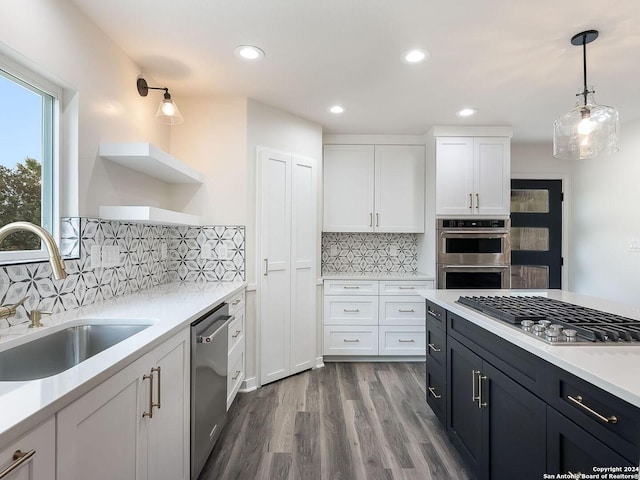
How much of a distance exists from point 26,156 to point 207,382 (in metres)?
1.39

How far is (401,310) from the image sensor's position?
138 inches

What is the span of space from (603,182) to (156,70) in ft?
15.1

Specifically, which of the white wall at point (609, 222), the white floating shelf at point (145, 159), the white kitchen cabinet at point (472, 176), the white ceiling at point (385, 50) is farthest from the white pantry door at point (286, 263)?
the white wall at point (609, 222)

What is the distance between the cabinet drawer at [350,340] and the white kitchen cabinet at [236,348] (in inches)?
41.4

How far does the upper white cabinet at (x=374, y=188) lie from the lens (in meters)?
3.74

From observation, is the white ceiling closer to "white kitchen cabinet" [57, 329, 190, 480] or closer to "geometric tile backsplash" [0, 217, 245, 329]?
"geometric tile backsplash" [0, 217, 245, 329]

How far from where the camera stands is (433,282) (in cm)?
347

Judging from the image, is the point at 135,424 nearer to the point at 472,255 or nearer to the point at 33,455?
the point at 33,455

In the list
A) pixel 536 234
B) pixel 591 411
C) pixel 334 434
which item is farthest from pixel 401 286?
pixel 591 411

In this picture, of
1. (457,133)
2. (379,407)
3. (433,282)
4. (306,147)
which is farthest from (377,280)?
(457,133)

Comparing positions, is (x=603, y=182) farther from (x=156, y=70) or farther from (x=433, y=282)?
(x=156, y=70)

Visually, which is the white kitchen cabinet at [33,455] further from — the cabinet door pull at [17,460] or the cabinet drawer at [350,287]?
the cabinet drawer at [350,287]

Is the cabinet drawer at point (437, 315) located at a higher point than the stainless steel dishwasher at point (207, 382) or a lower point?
higher

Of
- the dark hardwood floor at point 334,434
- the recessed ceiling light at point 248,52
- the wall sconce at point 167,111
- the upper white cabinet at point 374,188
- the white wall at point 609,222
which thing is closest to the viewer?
the dark hardwood floor at point 334,434
